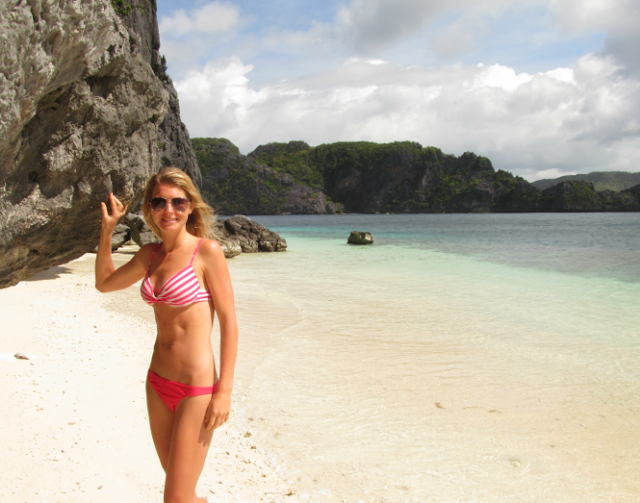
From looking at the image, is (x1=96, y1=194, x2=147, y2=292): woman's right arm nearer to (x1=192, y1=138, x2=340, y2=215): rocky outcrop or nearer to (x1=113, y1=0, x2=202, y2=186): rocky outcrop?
(x1=113, y1=0, x2=202, y2=186): rocky outcrop

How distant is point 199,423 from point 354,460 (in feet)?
7.20

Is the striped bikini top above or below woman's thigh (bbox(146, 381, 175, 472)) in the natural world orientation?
above

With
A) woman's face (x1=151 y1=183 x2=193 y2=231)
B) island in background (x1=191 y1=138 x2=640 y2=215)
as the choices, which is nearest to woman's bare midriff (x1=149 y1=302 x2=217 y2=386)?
woman's face (x1=151 y1=183 x2=193 y2=231)

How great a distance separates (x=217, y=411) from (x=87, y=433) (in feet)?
7.18

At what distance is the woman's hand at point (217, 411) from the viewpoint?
2.12m

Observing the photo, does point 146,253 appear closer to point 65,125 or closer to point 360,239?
point 65,125

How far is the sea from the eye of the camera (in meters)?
3.69

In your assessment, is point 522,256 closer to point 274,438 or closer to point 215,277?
point 274,438

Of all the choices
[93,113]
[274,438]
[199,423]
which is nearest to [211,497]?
[274,438]

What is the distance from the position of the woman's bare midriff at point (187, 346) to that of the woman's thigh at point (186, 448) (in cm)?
11

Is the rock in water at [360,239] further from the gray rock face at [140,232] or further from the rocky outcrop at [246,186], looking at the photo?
the rocky outcrop at [246,186]

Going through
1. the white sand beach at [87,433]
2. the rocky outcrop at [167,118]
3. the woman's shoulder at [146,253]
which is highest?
the rocky outcrop at [167,118]

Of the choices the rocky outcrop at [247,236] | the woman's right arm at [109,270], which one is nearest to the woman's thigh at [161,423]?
the woman's right arm at [109,270]

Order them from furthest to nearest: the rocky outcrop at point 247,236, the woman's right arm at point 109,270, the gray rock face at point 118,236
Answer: the rocky outcrop at point 247,236 < the gray rock face at point 118,236 < the woman's right arm at point 109,270
